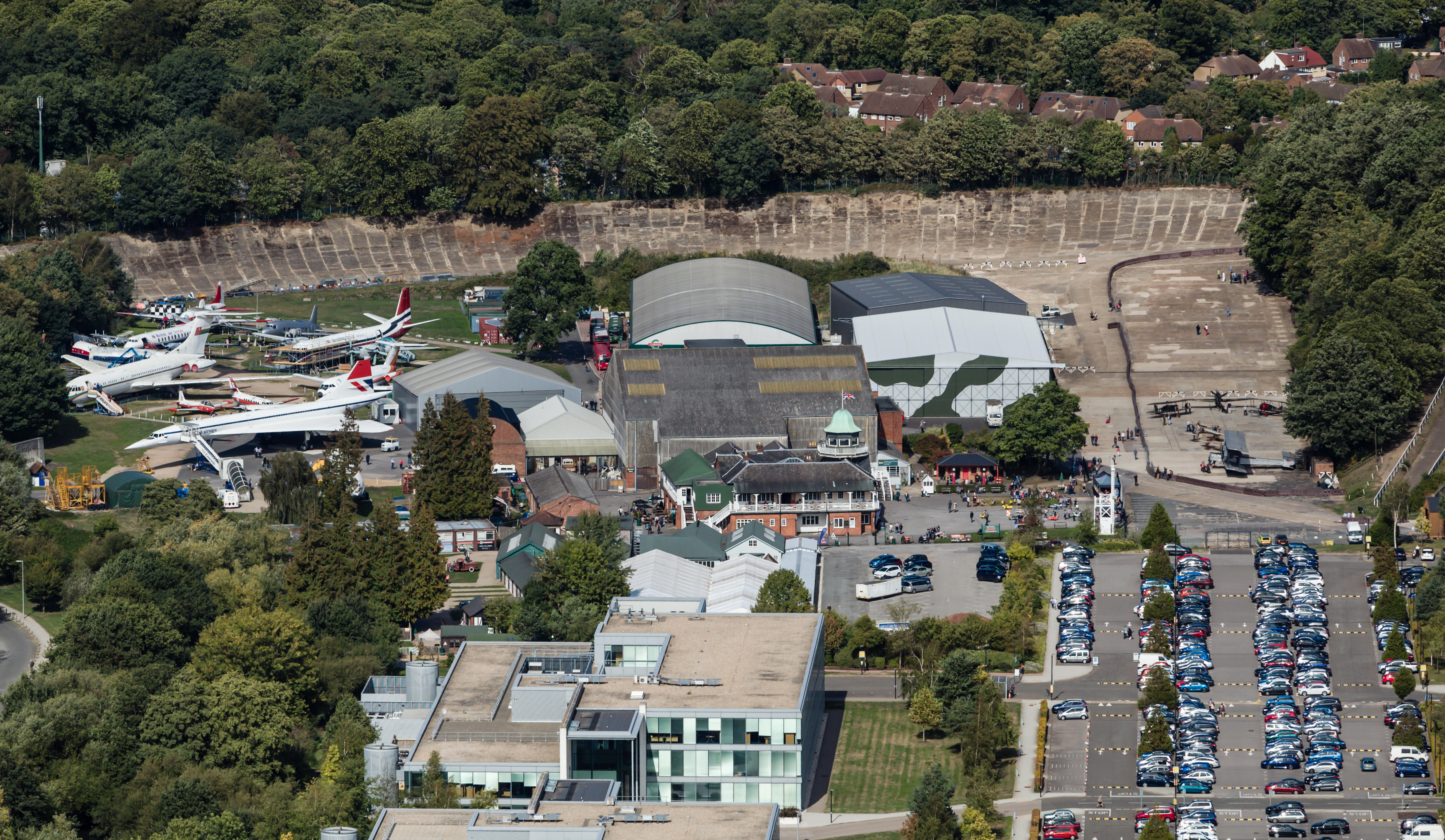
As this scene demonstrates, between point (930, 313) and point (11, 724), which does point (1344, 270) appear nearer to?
point (930, 313)

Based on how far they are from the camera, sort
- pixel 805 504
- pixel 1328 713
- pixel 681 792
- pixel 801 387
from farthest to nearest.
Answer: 1. pixel 801 387
2. pixel 805 504
3. pixel 1328 713
4. pixel 681 792

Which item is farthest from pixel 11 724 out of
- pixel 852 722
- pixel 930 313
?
pixel 930 313

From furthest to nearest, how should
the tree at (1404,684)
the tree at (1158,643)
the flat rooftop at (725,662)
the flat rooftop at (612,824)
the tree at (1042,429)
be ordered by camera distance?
the tree at (1042,429) → the tree at (1158,643) → the tree at (1404,684) → the flat rooftop at (725,662) → the flat rooftop at (612,824)

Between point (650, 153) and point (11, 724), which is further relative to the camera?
point (650, 153)

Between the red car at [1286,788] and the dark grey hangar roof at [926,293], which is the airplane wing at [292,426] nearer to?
the dark grey hangar roof at [926,293]

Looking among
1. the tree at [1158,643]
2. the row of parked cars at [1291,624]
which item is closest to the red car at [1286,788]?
the row of parked cars at [1291,624]

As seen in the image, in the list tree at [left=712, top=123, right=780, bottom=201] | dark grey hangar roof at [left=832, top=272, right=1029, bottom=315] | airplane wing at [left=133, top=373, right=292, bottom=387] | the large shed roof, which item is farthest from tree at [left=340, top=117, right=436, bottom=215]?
dark grey hangar roof at [left=832, top=272, right=1029, bottom=315]

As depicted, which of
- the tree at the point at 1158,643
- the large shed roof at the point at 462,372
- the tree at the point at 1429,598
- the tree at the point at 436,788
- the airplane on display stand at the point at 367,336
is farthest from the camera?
the airplane on display stand at the point at 367,336

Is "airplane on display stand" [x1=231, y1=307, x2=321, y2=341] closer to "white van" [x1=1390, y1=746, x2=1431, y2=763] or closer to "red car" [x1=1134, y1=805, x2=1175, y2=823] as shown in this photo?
"red car" [x1=1134, y1=805, x2=1175, y2=823]
